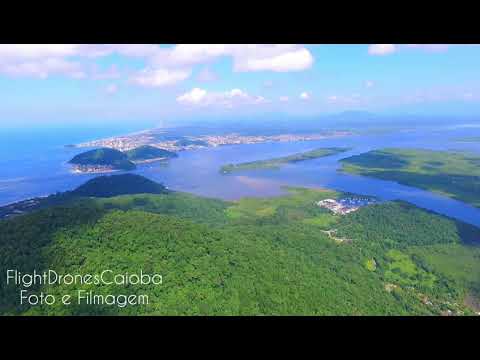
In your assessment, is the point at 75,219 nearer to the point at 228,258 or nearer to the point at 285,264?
the point at 228,258

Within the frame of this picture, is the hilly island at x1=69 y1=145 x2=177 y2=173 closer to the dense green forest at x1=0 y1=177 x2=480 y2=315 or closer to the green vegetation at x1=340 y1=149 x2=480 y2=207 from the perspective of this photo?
the dense green forest at x1=0 y1=177 x2=480 y2=315

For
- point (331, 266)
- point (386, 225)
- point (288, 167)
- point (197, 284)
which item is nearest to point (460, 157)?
point (288, 167)

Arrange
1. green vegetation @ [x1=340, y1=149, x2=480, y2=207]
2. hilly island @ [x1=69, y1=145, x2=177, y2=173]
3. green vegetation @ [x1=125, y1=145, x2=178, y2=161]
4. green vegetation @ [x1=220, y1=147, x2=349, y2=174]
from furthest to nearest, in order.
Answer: green vegetation @ [x1=125, y1=145, x2=178, y2=161], hilly island @ [x1=69, y1=145, x2=177, y2=173], green vegetation @ [x1=220, y1=147, x2=349, y2=174], green vegetation @ [x1=340, y1=149, x2=480, y2=207]

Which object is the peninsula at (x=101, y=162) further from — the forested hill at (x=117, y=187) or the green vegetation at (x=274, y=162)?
the forested hill at (x=117, y=187)

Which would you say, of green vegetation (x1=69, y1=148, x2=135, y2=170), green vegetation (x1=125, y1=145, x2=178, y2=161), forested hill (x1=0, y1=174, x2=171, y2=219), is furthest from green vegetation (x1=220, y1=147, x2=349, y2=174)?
green vegetation (x1=125, y1=145, x2=178, y2=161)

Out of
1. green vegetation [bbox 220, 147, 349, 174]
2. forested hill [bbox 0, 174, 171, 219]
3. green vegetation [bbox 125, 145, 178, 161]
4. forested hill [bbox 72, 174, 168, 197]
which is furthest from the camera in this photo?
green vegetation [bbox 125, 145, 178, 161]

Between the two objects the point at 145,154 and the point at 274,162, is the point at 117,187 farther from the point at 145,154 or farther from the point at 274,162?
the point at 145,154
